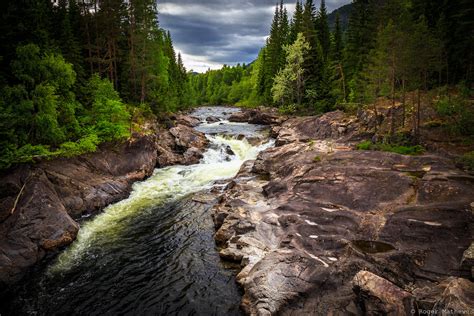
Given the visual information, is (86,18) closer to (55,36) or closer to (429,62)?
(55,36)

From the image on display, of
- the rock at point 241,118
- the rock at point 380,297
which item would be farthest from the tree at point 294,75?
the rock at point 380,297

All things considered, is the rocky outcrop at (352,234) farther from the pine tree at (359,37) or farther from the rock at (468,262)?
the pine tree at (359,37)

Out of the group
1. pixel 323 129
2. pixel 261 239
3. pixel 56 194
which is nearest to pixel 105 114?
pixel 56 194

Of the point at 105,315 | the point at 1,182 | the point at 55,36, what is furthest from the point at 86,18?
the point at 105,315

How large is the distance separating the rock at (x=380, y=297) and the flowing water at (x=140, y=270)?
5219 millimetres

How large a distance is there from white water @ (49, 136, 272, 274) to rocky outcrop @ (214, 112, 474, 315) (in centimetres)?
579

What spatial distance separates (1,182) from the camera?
16.4 meters

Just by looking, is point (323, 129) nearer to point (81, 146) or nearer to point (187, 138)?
point (187, 138)

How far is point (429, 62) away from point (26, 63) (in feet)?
102

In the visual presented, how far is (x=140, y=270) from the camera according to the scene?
14422 mm

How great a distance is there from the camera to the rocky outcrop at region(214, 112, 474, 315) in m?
9.91

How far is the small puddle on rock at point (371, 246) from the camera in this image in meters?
12.2

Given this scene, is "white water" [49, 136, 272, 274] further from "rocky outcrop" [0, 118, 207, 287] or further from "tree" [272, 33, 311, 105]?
"tree" [272, 33, 311, 105]

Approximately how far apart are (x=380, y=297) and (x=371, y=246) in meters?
4.41
